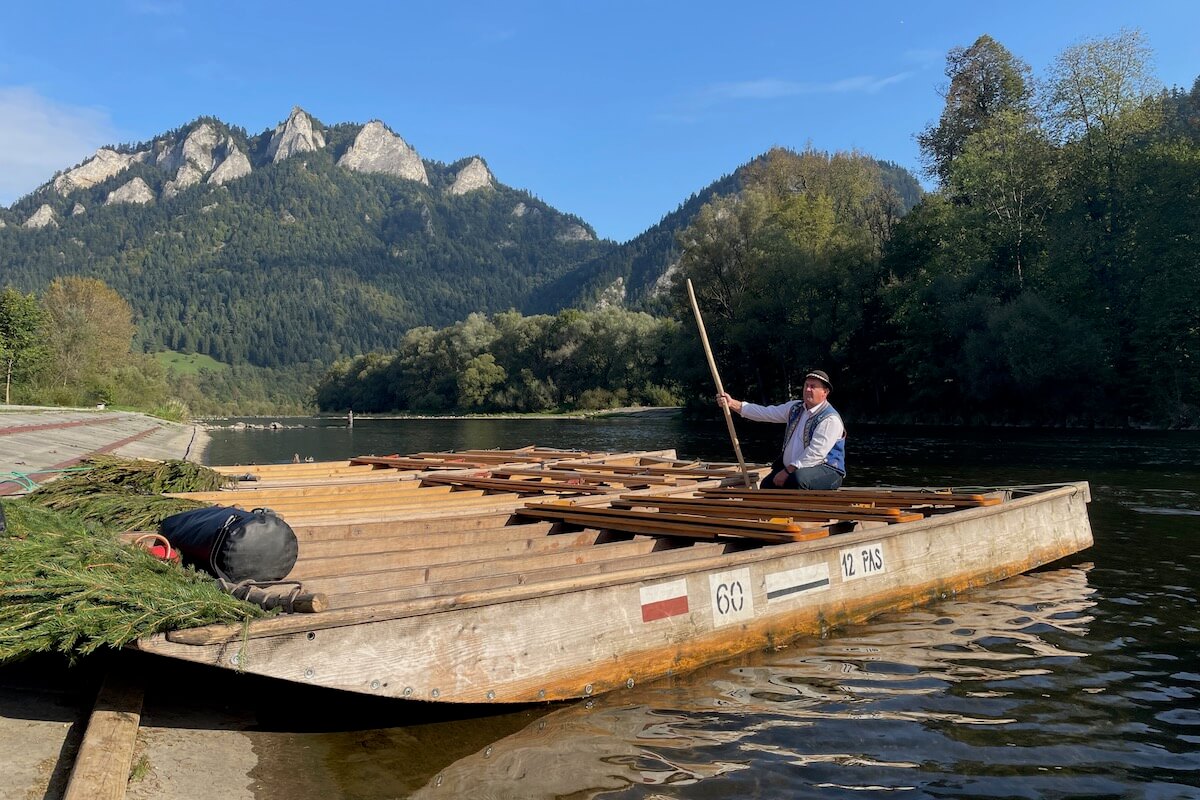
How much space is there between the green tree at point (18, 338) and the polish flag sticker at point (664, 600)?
186ft

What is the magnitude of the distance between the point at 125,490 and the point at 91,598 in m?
4.33

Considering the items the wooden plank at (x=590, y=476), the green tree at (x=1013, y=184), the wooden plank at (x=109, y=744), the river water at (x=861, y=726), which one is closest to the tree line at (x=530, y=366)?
the green tree at (x=1013, y=184)

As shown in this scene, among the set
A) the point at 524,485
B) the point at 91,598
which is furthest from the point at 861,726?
the point at 524,485

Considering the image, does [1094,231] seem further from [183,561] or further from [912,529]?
[183,561]

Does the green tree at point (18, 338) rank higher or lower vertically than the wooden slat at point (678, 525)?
higher

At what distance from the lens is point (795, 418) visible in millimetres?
9273

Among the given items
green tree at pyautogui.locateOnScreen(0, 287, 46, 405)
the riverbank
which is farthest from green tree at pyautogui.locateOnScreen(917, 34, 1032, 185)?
green tree at pyautogui.locateOnScreen(0, 287, 46, 405)

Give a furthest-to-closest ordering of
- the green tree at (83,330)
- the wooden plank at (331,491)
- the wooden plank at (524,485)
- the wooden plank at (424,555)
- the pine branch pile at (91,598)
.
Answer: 1. the green tree at (83,330)
2. the wooden plank at (524,485)
3. the wooden plank at (331,491)
4. the wooden plank at (424,555)
5. the pine branch pile at (91,598)

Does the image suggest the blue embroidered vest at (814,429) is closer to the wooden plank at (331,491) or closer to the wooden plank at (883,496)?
the wooden plank at (883,496)

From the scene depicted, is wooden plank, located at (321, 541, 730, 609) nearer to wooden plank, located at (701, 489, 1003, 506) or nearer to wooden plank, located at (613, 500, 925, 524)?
wooden plank, located at (613, 500, 925, 524)

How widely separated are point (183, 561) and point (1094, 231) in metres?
42.3

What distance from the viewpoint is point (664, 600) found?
5438 mm

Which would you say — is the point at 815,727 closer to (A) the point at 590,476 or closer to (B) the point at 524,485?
(B) the point at 524,485

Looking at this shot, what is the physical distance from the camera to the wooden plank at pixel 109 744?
341cm
